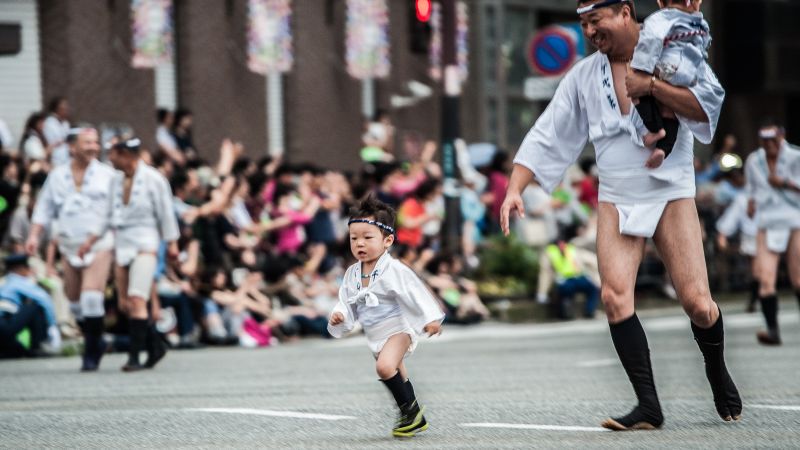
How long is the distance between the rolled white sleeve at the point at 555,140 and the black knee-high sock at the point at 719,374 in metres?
1.01

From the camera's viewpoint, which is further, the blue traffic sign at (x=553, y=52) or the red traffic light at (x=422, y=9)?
the blue traffic sign at (x=553, y=52)

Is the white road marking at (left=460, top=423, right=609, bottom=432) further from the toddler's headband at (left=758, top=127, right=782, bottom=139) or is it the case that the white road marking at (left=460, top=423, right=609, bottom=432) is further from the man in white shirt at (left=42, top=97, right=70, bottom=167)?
the man in white shirt at (left=42, top=97, right=70, bottom=167)

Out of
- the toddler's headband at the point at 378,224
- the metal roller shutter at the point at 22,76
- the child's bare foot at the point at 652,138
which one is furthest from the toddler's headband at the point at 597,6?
the metal roller shutter at the point at 22,76

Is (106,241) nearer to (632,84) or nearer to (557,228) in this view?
(632,84)

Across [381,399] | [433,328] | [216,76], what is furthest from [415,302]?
[216,76]

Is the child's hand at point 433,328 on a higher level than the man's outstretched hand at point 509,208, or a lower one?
lower

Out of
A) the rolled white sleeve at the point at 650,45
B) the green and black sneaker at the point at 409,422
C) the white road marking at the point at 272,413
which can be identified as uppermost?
the rolled white sleeve at the point at 650,45

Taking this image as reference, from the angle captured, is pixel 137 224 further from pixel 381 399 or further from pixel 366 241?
pixel 366 241

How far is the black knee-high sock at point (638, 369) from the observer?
7617mm

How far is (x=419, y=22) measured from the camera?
19.5 m

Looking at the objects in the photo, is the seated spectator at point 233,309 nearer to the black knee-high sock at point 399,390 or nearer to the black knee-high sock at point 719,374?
the black knee-high sock at point 399,390

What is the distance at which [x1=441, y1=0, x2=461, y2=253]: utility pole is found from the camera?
21.8 meters

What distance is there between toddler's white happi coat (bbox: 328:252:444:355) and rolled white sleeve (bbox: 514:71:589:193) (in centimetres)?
78

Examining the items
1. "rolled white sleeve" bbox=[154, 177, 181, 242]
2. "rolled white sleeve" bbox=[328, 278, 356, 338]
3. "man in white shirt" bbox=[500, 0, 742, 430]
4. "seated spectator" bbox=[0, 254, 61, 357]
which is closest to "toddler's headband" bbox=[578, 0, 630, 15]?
"man in white shirt" bbox=[500, 0, 742, 430]
